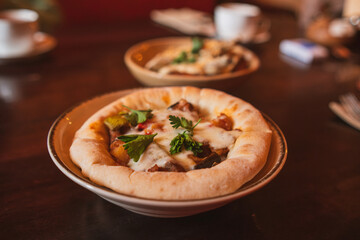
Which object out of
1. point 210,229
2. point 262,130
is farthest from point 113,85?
point 210,229

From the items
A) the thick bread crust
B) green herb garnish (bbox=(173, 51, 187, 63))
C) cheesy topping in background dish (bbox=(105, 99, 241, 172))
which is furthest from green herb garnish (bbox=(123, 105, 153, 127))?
green herb garnish (bbox=(173, 51, 187, 63))

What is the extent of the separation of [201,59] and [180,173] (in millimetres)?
1241

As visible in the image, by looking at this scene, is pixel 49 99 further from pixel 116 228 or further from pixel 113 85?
pixel 116 228

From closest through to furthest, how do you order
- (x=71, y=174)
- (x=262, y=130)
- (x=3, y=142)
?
(x=71, y=174)
(x=262, y=130)
(x=3, y=142)

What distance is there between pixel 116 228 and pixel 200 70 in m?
1.12

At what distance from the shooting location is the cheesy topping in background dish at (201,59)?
6.23 feet

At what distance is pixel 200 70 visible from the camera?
186cm

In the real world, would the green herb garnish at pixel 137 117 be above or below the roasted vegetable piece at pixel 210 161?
above

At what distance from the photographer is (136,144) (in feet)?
3.40

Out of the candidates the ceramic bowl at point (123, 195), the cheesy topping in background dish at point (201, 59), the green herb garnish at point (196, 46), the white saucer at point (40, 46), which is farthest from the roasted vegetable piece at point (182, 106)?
the white saucer at point (40, 46)

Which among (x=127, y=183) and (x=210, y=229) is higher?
(x=127, y=183)

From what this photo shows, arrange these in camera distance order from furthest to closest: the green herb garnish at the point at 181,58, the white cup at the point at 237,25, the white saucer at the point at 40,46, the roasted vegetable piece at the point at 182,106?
1. the white cup at the point at 237,25
2. the white saucer at the point at 40,46
3. the green herb garnish at the point at 181,58
4. the roasted vegetable piece at the point at 182,106

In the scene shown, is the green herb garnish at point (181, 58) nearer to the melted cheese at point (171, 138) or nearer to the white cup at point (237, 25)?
the melted cheese at point (171, 138)

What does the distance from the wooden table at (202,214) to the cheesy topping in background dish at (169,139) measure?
0.19 meters
